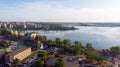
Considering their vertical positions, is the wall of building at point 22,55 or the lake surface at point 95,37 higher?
the wall of building at point 22,55

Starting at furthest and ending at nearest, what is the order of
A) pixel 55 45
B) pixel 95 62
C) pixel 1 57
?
pixel 55 45, pixel 1 57, pixel 95 62

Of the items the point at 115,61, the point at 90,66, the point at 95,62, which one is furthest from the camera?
the point at 115,61

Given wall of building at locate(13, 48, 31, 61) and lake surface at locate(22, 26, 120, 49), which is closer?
wall of building at locate(13, 48, 31, 61)

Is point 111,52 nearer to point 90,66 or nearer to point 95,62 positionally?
point 95,62

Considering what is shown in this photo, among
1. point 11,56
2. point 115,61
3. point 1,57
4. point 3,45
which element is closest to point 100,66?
point 115,61

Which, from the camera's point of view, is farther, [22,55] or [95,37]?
[95,37]

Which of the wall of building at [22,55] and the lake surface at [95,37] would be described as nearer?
the wall of building at [22,55]

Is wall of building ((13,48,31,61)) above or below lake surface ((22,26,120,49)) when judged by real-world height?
above

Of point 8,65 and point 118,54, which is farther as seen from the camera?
point 118,54

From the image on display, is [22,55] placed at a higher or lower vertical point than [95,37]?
higher

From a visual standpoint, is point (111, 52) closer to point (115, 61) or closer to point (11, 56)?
point (115, 61)
